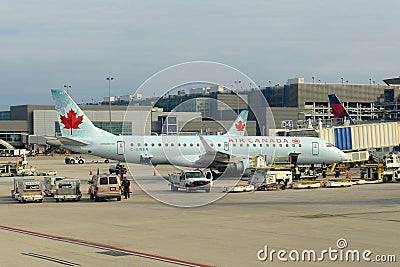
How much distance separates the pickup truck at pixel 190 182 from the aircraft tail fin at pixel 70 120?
Answer: 51.1 ft

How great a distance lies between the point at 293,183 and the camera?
163 ft

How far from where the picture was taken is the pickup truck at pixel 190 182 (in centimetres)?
4541

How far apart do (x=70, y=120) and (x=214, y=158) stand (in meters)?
13.9

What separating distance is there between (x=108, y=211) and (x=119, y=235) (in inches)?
373

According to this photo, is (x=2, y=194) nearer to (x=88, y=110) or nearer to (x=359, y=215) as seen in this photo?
(x=359, y=215)

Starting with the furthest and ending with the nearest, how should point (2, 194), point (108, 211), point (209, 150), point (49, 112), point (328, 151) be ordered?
1. point (49, 112)
2. point (328, 151)
3. point (209, 150)
4. point (2, 194)
5. point (108, 211)

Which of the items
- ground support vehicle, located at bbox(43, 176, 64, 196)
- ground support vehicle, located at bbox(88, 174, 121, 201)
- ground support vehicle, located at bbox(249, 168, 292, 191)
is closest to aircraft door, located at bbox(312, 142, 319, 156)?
ground support vehicle, located at bbox(249, 168, 292, 191)

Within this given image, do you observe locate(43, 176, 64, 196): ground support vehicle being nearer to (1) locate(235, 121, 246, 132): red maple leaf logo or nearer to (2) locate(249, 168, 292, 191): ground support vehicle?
(2) locate(249, 168, 292, 191): ground support vehicle

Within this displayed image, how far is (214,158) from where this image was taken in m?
57.6

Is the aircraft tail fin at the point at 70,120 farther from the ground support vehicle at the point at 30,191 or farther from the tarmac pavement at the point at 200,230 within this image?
the ground support vehicle at the point at 30,191

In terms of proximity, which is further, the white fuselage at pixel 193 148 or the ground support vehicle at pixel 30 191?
the white fuselage at pixel 193 148

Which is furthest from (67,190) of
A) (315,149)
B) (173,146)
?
(315,149)

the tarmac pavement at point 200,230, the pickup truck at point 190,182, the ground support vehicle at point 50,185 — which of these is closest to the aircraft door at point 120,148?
the pickup truck at point 190,182

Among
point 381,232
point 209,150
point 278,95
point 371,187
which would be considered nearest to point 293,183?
point 371,187
